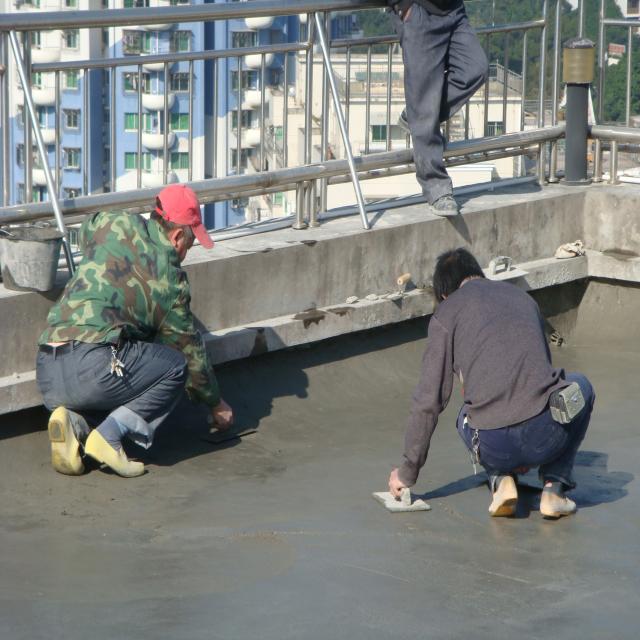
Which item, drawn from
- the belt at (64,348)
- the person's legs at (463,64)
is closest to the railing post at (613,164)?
the person's legs at (463,64)

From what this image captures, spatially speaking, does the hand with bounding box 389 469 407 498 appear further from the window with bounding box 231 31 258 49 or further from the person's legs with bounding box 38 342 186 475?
the window with bounding box 231 31 258 49

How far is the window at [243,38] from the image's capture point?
7.48 m

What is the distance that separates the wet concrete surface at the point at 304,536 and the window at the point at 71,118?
154 centimetres

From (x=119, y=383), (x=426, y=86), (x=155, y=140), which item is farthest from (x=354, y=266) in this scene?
(x=119, y=383)

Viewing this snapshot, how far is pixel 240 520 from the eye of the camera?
525 centimetres

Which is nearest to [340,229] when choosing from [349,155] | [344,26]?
[349,155]

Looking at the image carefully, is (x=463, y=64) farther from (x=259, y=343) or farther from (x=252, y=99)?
(x=259, y=343)

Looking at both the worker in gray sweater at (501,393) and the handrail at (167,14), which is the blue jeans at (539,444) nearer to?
the worker in gray sweater at (501,393)

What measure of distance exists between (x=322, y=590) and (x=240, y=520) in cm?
91

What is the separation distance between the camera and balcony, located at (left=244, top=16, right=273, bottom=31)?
740cm

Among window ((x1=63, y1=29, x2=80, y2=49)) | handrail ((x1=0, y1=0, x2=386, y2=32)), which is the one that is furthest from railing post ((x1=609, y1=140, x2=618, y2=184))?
window ((x1=63, y1=29, x2=80, y2=49))

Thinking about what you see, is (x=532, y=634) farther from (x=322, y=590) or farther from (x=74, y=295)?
(x=74, y=295)

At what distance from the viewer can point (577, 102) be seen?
350 inches

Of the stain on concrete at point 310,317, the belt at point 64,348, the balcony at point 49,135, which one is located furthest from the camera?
the stain on concrete at point 310,317
